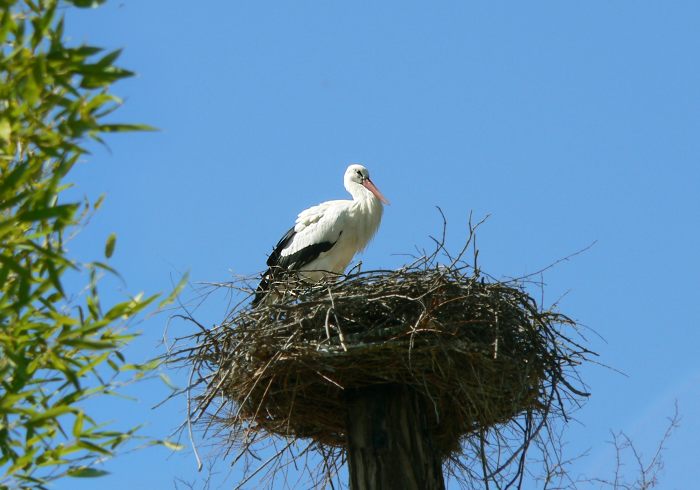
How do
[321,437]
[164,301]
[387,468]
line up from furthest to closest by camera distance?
[321,437]
[387,468]
[164,301]

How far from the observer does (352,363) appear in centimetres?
584

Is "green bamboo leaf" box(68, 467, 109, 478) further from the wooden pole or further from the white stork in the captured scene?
the white stork

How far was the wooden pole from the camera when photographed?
5.62 meters

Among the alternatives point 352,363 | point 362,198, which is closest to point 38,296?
point 352,363

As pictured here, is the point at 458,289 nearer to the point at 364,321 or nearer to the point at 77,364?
the point at 364,321

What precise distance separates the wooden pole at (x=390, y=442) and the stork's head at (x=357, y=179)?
13.3ft

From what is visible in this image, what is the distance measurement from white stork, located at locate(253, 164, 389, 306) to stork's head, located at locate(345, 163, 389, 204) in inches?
9.9

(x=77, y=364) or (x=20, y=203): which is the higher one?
(x=20, y=203)

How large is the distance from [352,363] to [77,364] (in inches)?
78.6

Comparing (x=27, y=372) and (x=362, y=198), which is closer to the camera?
(x=27, y=372)

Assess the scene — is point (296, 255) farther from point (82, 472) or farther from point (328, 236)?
point (82, 472)

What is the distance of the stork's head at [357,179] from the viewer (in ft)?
32.6

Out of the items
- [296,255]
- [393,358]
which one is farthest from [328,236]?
[393,358]

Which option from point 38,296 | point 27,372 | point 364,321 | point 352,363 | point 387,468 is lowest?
point 27,372
